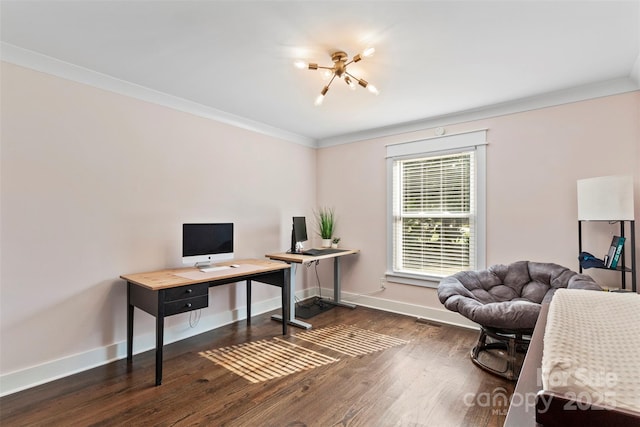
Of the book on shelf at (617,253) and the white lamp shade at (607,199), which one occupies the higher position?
the white lamp shade at (607,199)

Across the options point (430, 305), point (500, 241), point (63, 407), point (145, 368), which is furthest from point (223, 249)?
point (500, 241)

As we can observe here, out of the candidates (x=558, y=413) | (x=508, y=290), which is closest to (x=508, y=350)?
(x=508, y=290)

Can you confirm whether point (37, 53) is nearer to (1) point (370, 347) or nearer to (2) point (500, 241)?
(1) point (370, 347)

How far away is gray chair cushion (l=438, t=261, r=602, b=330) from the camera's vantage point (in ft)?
7.58

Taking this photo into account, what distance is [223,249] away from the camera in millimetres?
3264

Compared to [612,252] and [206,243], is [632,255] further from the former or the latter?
[206,243]

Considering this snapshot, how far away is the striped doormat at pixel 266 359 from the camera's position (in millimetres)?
2535

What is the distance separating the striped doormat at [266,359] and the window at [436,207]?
1741mm

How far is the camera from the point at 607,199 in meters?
2.47

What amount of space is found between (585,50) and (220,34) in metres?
2.57

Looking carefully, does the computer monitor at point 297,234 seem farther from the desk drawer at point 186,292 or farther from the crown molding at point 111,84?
the desk drawer at point 186,292

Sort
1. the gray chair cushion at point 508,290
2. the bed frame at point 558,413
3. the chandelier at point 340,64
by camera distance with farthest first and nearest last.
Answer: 1. the gray chair cushion at point 508,290
2. the chandelier at point 340,64
3. the bed frame at point 558,413

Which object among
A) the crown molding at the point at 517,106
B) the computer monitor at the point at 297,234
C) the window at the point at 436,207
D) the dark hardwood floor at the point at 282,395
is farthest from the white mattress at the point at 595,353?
the computer monitor at the point at 297,234

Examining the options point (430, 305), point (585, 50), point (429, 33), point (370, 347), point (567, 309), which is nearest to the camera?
point (567, 309)
